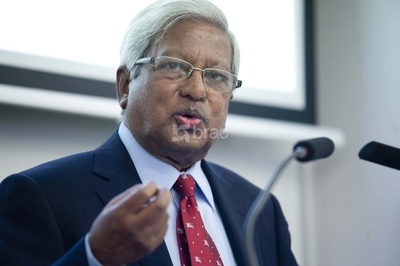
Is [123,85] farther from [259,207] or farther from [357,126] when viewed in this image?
[357,126]

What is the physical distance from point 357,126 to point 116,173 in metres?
1.31

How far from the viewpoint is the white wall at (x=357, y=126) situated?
2184 millimetres

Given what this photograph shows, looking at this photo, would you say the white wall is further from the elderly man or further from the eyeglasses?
the eyeglasses

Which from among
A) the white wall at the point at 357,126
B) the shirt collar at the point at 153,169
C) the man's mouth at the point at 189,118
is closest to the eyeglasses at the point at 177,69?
the man's mouth at the point at 189,118

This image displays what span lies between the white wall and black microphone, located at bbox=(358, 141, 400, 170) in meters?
0.97

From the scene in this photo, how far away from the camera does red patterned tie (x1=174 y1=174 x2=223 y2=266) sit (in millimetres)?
1337

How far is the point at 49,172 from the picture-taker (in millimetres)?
1373

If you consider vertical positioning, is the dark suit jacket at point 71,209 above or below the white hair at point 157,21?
below

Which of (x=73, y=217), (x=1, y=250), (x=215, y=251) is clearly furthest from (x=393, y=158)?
(x=1, y=250)

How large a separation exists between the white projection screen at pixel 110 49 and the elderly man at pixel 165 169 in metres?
0.30

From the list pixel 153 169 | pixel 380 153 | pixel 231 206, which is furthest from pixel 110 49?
pixel 380 153

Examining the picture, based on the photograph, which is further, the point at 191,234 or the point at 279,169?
the point at 191,234

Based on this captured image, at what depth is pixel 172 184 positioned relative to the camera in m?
1.48

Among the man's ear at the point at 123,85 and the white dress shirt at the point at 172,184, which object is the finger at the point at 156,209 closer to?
the white dress shirt at the point at 172,184
